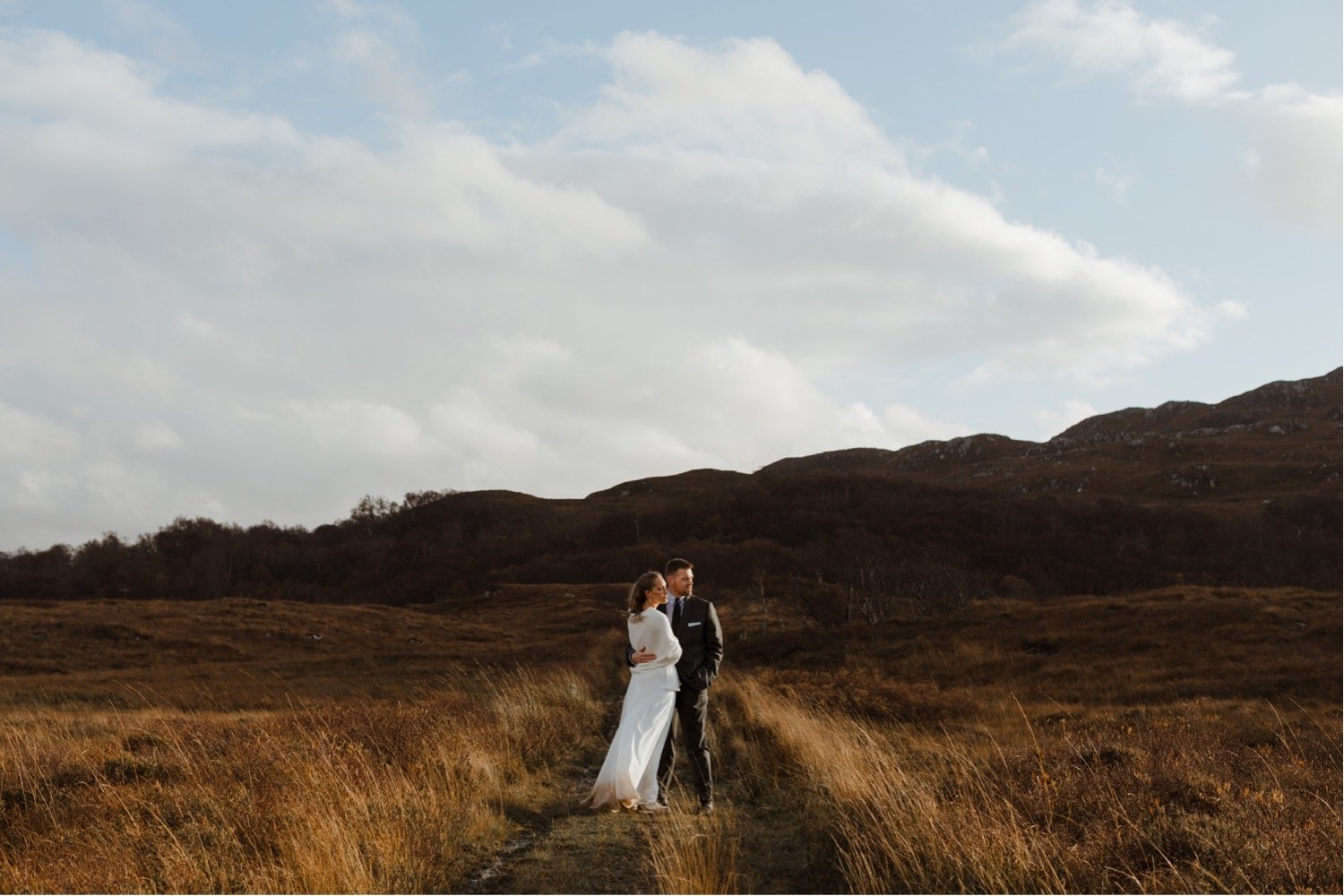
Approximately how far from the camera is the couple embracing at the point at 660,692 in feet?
27.5

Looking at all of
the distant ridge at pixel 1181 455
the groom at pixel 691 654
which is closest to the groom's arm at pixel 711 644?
the groom at pixel 691 654

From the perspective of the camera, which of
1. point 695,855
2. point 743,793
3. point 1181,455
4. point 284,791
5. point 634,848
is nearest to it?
point 695,855

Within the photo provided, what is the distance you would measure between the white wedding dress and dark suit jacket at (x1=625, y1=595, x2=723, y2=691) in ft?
0.43

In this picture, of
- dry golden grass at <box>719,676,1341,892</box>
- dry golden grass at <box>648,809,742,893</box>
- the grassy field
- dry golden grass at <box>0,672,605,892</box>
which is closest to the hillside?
the grassy field

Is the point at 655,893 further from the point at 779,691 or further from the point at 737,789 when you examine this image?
the point at 779,691

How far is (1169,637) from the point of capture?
85.4 ft

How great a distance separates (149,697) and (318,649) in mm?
17354

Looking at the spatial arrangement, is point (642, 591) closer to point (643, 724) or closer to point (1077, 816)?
point (643, 724)

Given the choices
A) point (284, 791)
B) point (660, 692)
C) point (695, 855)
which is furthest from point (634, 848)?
point (284, 791)

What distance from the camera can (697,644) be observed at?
8.82 metres

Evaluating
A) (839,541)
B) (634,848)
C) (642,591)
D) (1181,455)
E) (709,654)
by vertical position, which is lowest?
(634,848)

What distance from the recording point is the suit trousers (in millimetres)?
8531

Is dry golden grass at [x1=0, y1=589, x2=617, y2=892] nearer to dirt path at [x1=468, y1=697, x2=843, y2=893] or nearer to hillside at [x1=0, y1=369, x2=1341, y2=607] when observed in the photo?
dirt path at [x1=468, y1=697, x2=843, y2=893]

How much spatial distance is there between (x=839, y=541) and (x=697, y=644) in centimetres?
6865
